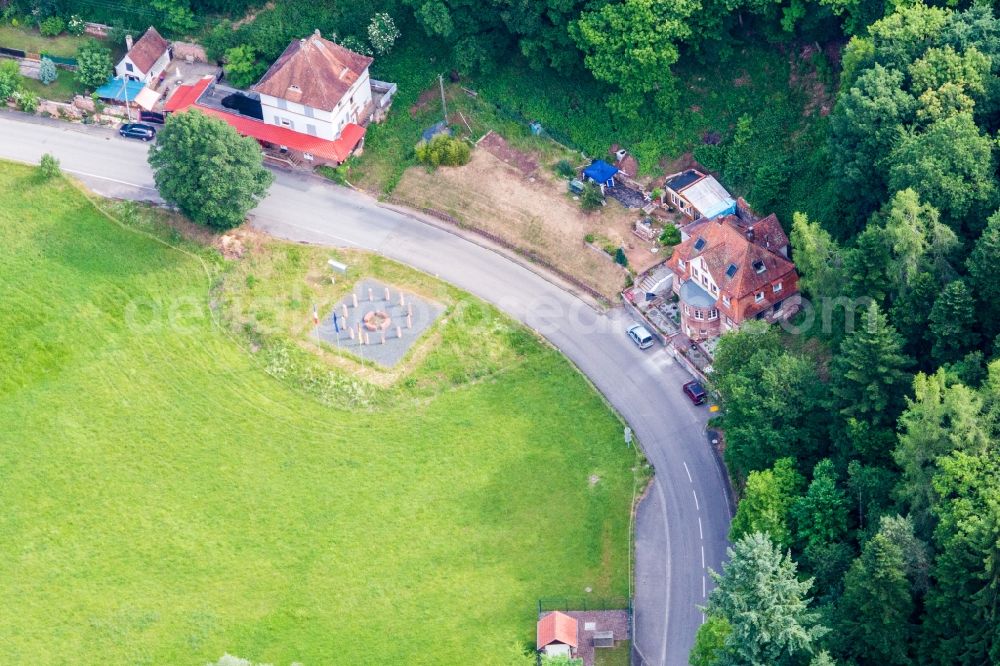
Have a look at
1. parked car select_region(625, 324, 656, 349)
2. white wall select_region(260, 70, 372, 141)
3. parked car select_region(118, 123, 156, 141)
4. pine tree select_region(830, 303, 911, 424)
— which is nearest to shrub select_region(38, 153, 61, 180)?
parked car select_region(118, 123, 156, 141)

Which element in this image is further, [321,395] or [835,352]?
[321,395]

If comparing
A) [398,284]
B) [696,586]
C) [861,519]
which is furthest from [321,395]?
[861,519]

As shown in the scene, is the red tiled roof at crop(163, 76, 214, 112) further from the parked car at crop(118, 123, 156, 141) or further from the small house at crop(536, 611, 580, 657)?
the small house at crop(536, 611, 580, 657)

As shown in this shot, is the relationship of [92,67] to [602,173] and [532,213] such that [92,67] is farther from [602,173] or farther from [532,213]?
[602,173]

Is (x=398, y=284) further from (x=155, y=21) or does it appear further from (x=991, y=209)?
(x=991, y=209)

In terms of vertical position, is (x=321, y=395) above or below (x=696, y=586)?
above

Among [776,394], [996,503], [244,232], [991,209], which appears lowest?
[996,503]
